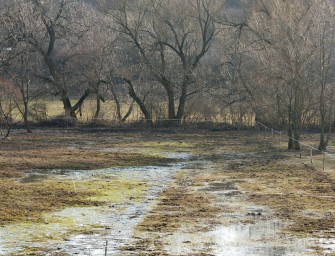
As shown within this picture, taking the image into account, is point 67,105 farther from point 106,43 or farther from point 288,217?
point 288,217

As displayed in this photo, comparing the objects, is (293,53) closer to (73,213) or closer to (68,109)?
(73,213)

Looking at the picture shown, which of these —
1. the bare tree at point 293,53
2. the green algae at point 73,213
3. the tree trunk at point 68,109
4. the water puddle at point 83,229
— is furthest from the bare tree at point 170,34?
the water puddle at point 83,229

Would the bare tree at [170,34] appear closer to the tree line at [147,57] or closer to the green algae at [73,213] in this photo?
the tree line at [147,57]

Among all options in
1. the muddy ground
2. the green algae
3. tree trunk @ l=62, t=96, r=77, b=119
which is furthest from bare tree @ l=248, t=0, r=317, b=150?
tree trunk @ l=62, t=96, r=77, b=119

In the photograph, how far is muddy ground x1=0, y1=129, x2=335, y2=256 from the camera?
55.4 ft

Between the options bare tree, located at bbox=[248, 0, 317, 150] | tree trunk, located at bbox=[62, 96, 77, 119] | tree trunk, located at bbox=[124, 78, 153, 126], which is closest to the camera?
bare tree, located at bbox=[248, 0, 317, 150]

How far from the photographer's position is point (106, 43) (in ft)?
189

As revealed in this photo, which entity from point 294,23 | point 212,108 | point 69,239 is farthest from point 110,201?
point 212,108

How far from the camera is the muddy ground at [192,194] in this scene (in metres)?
16.9

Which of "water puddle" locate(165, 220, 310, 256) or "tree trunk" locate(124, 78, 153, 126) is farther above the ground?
"tree trunk" locate(124, 78, 153, 126)

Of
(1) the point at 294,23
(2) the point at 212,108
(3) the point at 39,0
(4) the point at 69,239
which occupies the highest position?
(3) the point at 39,0

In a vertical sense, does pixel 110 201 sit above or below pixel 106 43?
below

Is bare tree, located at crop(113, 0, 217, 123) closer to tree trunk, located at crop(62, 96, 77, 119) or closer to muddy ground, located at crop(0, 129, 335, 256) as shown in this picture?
tree trunk, located at crop(62, 96, 77, 119)

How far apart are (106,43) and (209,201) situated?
3628 cm
